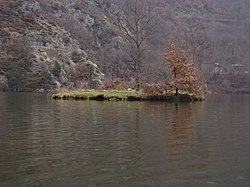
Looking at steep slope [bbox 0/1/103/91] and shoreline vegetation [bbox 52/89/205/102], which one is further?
steep slope [bbox 0/1/103/91]

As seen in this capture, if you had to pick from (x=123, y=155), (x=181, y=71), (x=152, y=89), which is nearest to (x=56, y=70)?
(x=181, y=71)

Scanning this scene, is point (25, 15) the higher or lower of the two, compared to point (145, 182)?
higher

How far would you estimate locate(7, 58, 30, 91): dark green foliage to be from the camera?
418ft

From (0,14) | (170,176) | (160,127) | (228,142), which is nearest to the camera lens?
(170,176)

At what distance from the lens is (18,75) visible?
128375 millimetres

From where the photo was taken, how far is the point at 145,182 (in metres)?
12.0

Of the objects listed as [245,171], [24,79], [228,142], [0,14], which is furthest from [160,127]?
[0,14]

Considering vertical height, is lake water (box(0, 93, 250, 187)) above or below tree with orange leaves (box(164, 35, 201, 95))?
below

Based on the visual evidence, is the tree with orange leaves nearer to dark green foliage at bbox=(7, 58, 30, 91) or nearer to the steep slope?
the steep slope

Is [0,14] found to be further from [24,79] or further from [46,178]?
[46,178]

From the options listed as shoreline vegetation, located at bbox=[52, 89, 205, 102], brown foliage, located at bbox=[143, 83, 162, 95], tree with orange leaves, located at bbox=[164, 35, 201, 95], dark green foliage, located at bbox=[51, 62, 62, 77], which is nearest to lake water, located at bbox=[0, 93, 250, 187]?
brown foliage, located at bbox=[143, 83, 162, 95]

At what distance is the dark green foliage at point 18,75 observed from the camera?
127m

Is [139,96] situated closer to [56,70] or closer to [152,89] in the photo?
[152,89]

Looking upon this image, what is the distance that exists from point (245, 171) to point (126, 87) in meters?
62.0
